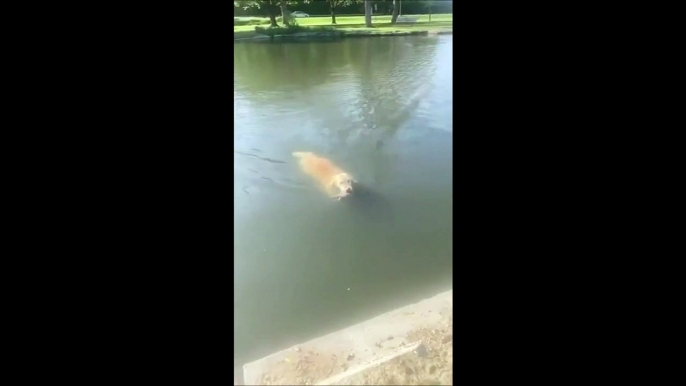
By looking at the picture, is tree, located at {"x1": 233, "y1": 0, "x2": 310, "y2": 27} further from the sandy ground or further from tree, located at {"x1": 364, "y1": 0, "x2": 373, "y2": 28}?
the sandy ground

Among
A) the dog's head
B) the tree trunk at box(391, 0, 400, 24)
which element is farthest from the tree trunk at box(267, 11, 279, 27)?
the dog's head

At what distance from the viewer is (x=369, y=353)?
188 cm

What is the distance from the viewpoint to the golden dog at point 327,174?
3043mm

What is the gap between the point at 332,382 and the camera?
1656 millimetres

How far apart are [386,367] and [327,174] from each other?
1623mm

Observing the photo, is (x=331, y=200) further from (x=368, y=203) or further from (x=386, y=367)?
(x=386, y=367)

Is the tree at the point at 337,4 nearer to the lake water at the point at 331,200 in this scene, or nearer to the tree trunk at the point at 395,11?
the tree trunk at the point at 395,11

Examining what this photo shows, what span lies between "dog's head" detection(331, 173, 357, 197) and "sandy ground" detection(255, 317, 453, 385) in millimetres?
1232

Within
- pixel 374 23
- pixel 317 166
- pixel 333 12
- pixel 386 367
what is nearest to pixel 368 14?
pixel 374 23

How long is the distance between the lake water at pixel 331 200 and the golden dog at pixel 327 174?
6 cm

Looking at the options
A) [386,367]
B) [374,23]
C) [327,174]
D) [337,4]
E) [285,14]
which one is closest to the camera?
[386,367]

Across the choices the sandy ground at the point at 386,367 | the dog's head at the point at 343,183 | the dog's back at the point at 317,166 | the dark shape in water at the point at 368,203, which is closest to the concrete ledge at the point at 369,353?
the sandy ground at the point at 386,367

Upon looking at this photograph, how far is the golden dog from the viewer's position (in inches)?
120

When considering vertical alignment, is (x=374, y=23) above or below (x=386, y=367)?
above
